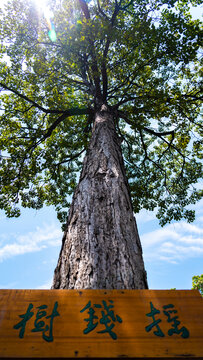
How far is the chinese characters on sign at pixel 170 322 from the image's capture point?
3.80 ft

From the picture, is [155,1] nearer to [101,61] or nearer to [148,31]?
[148,31]

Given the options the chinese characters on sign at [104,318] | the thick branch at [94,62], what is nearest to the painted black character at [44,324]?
the chinese characters on sign at [104,318]

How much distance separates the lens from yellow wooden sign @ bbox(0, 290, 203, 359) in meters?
1.05

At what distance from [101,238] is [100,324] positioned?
84 centimetres

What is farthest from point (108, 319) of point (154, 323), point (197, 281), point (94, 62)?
point (197, 281)

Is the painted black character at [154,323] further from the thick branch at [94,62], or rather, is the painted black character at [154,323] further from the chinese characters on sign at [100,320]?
the thick branch at [94,62]

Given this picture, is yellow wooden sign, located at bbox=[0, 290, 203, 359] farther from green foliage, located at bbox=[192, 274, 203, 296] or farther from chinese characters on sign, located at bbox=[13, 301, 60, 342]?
green foliage, located at bbox=[192, 274, 203, 296]

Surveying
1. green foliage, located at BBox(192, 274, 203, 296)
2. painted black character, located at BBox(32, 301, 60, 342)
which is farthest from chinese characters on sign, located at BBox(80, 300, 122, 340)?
green foliage, located at BBox(192, 274, 203, 296)

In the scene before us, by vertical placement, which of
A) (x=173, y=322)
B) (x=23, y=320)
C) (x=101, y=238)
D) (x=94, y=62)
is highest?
(x=94, y=62)

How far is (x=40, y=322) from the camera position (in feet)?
3.82

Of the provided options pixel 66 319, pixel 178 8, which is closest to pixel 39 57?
pixel 178 8

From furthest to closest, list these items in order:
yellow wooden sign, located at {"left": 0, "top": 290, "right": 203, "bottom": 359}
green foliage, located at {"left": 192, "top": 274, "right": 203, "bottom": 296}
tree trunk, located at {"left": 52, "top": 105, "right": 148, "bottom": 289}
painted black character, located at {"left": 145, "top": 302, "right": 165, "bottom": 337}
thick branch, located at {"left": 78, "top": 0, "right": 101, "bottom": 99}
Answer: green foliage, located at {"left": 192, "top": 274, "right": 203, "bottom": 296} < thick branch, located at {"left": 78, "top": 0, "right": 101, "bottom": 99} < tree trunk, located at {"left": 52, "top": 105, "right": 148, "bottom": 289} < painted black character, located at {"left": 145, "top": 302, "right": 165, "bottom": 337} < yellow wooden sign, located at {"left": 0, "top": 290, "right": 203, "bottom": 359}

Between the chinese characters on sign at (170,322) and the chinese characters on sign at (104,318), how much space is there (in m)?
0.20

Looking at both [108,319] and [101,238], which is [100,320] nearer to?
[108,319]
